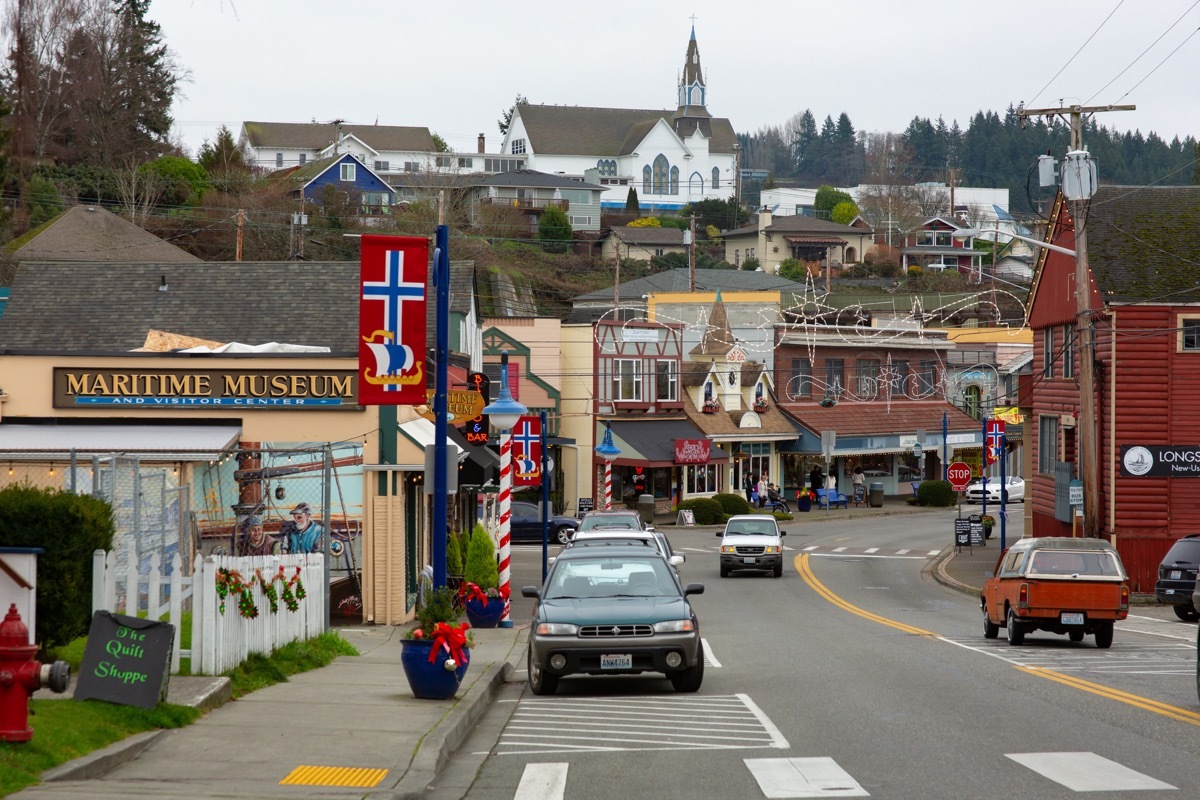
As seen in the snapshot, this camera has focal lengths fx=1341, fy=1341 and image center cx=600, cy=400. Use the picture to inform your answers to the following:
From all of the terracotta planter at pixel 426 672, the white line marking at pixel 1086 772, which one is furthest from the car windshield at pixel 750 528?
the white line marking at pixel 1086 772

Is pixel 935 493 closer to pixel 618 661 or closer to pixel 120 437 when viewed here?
pixel 120 437

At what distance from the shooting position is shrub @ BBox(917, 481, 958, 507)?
66.8 meters

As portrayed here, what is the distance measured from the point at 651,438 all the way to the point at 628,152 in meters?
70.5

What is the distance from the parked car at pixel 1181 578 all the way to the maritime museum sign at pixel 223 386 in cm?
1684

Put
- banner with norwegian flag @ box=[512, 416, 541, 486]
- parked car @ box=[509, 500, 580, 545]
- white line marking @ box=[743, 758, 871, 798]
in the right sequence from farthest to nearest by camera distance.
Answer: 1. parked car @ box=[509, 500, 580, 545]
2. banner with norwegian flag @ box=[512, 416, 541, 486]
3. white line marking @ box=[743, 758, 871, 798]

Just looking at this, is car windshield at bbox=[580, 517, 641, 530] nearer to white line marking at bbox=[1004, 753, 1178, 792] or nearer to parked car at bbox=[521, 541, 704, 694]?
parked car at bbox=[521, 541, 704, 694]

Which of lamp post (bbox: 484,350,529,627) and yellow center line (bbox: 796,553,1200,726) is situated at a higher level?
lamp post (bbox: 484,350,529,627)

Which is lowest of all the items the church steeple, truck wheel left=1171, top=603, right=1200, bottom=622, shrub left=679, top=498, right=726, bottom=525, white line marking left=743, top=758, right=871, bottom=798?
truck wheel left=1171, top=603, right=1200, bottom=622

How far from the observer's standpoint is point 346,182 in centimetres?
8575

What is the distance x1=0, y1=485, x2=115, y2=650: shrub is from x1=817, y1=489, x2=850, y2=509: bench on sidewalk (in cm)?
5393

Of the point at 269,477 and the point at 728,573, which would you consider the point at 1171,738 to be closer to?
the point at 269,477

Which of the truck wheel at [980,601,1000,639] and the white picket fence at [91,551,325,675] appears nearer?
the white picket fence at [91,551,325,675]

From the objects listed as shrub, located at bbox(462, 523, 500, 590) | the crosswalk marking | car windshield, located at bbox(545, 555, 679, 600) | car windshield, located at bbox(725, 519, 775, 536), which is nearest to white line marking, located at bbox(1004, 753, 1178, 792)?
the crosswalk marking

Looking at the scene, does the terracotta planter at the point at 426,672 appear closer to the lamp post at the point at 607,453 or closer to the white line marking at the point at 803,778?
the white line marking at the point at 803,778
